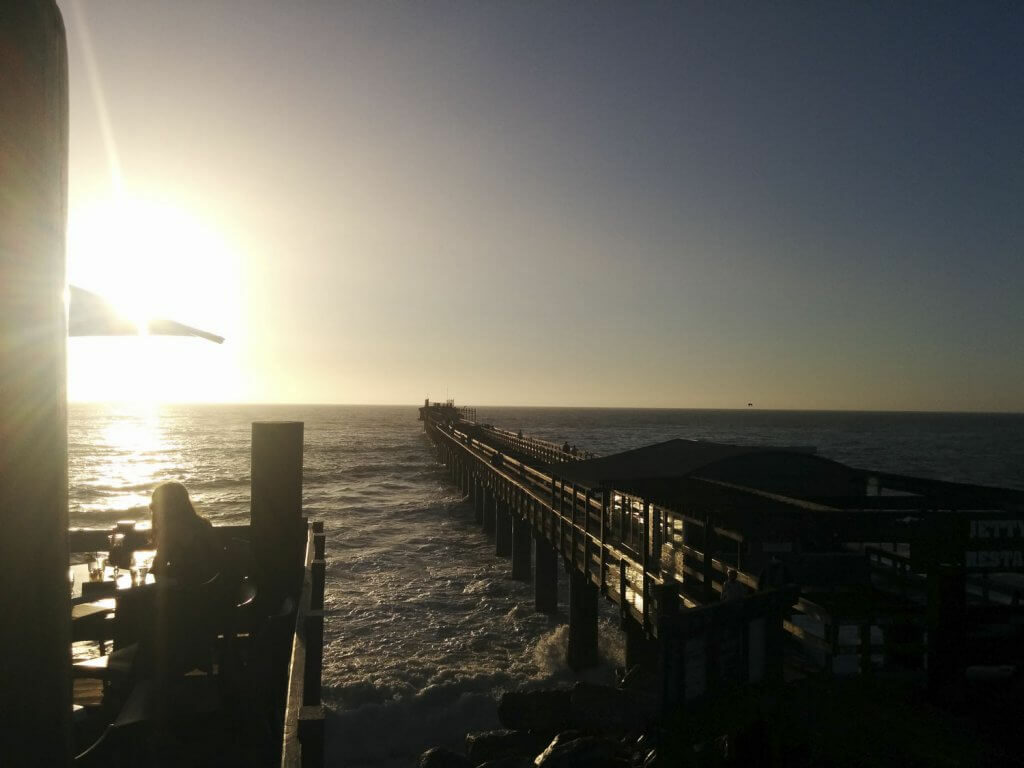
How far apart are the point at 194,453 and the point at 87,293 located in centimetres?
8537

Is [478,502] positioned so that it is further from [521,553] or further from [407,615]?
[407,615]

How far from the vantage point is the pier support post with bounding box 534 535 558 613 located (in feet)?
60.9

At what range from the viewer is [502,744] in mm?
9914

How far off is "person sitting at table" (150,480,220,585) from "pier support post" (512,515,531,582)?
60.8ft

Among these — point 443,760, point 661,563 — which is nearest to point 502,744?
point 443,760

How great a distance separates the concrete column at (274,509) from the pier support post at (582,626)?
10.3 m

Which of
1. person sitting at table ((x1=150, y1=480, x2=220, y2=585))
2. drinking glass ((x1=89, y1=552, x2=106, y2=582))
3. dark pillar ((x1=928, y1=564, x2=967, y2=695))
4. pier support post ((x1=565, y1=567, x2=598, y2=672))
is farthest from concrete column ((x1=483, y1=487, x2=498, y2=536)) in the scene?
person sitting at table ((x1=150, y1=480, x2=220, y2=585))

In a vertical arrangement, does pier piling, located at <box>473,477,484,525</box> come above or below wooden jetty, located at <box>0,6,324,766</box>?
below

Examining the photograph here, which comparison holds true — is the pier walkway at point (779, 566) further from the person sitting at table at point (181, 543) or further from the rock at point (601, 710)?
the person sitting at table at point (181, 543)

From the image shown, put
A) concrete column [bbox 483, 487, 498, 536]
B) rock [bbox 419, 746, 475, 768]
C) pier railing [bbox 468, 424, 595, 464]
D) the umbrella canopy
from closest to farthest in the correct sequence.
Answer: the umbrella canopy → rock [bbox 419, 746, 475, 768] → pier railing [bbox 468, 424, 595, 464] → concrete column [bbox 483, 487, 498, 536]

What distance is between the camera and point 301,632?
16.3ft

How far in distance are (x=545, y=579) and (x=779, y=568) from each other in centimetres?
1365

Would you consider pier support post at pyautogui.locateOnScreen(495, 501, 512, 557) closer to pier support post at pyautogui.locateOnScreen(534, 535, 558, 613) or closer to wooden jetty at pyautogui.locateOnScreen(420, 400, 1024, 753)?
pier support post at pyautogui.locateOnScreen(534, 535, 558, 613)

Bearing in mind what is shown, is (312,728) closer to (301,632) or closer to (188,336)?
(301,632)
